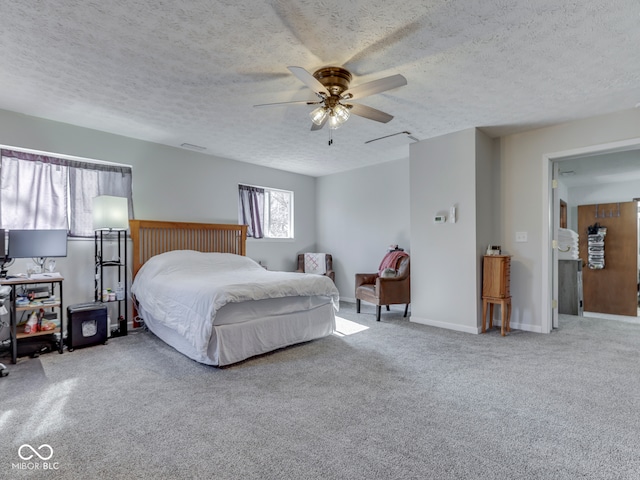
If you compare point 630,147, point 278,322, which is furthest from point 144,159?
point 630,147

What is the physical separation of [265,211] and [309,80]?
398cm

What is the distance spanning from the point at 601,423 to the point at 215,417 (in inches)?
94.5

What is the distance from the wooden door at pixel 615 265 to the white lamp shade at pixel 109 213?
304 inches

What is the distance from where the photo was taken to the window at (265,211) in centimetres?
573

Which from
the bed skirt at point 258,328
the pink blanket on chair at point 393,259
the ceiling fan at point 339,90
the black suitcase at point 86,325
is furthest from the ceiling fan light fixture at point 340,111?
the black suitcase at point 86,325

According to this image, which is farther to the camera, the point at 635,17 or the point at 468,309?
the point at 468,309

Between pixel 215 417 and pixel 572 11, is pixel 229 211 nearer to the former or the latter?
pixel 215 417

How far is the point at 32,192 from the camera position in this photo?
12.3 feet

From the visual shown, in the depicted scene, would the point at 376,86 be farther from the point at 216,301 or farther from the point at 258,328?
the point at 258,328

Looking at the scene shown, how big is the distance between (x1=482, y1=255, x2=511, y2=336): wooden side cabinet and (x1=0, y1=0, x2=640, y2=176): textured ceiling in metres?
1.65

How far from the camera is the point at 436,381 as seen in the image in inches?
103

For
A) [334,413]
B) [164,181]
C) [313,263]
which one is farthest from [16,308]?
[313,263]

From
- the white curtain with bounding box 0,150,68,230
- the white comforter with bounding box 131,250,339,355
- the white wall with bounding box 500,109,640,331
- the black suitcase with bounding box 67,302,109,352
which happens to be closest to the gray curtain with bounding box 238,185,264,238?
the white comforter with bounding box 131,250,339,355

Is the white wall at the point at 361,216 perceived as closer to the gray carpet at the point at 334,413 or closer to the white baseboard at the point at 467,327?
the white baseboard at the point at 467,327
